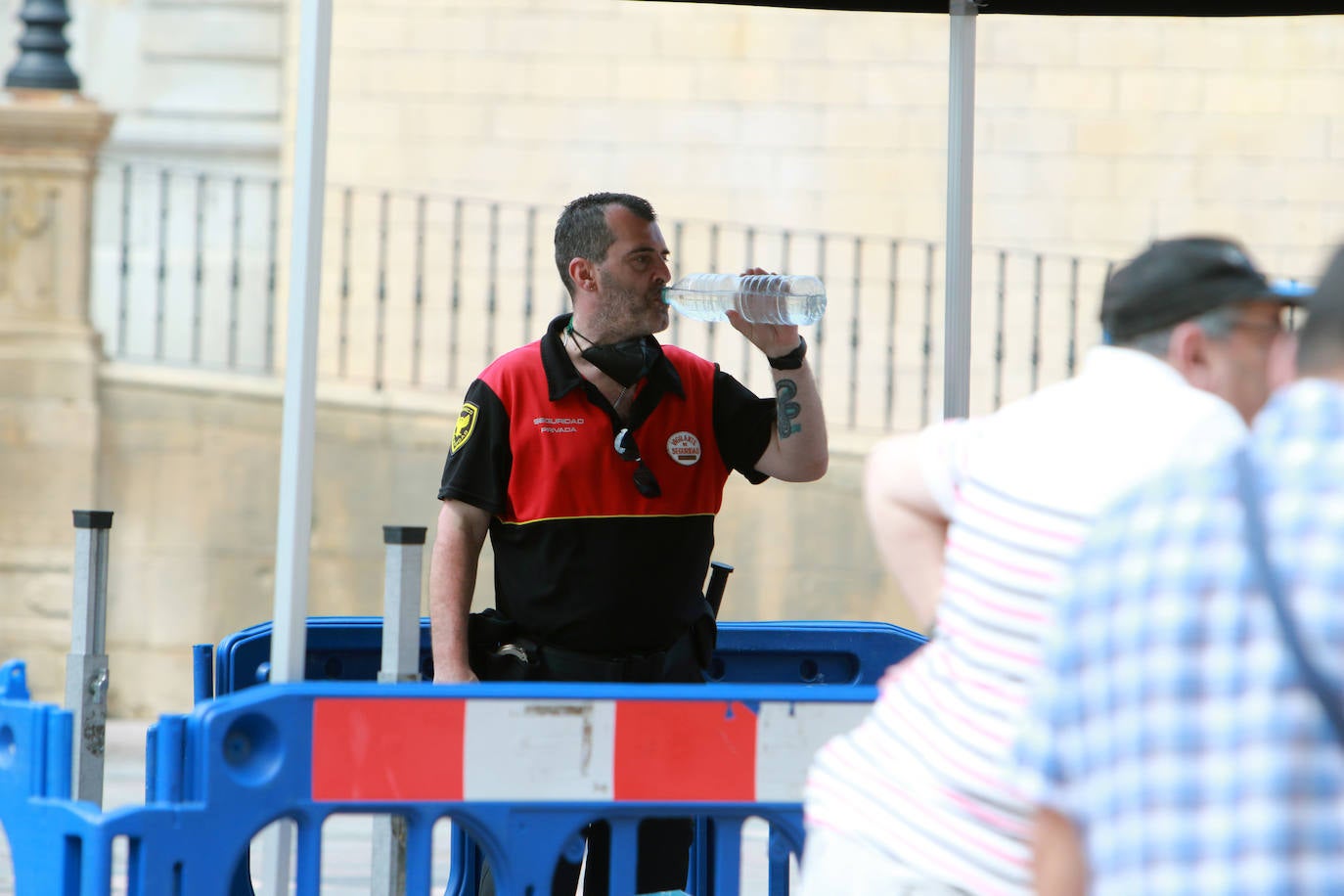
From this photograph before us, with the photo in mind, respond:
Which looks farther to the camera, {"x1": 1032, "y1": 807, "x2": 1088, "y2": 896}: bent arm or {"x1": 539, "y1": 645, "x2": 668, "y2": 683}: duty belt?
{"x1": 539, "y1": 645, "x2": 668, "y2": 683}: duty belt

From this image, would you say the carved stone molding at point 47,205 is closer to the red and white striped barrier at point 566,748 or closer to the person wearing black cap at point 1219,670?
the red and white striped barrier at point 566,748

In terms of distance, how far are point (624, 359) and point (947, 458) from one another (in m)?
1.76

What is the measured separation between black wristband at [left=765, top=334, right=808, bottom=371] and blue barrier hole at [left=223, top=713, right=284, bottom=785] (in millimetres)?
1465

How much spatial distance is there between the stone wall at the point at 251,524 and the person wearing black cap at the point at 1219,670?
29.4 feet

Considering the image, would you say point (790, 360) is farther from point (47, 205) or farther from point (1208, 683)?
point (47, 205)

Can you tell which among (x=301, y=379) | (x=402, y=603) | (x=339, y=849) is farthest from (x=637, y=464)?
(x=339, y=849)

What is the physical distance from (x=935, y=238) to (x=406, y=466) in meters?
3.54

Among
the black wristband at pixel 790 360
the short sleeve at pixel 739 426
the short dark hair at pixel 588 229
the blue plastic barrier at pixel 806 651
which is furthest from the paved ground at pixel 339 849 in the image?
the black wristband at pixel 790 360

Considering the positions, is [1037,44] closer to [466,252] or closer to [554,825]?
[466,252]

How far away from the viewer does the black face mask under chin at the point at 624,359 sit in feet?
12.6

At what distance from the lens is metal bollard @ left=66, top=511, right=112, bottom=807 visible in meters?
3.21

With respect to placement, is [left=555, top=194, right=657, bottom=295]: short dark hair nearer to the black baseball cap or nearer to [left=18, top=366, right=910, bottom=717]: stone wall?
the black baseball cap

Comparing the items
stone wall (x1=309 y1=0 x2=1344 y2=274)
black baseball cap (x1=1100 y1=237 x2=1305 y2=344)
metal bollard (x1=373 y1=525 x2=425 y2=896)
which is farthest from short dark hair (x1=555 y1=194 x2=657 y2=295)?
stone wall (x1=309 y1=0 x2=1344 y2=274)

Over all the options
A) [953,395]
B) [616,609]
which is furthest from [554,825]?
[953,395]
